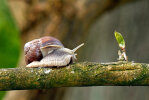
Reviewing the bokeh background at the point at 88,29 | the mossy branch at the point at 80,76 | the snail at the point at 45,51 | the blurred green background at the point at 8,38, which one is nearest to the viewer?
the mossy branch at the point at 80,76


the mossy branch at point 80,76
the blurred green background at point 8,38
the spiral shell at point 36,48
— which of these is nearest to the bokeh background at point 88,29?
the spiral shell at point 36,48

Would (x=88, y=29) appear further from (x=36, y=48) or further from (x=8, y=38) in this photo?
(x=8, y=38)

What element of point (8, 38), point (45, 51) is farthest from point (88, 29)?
point (8, 38)

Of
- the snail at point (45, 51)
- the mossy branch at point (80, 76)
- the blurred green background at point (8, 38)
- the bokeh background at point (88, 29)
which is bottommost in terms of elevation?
the mossy branch at point (80, 76)

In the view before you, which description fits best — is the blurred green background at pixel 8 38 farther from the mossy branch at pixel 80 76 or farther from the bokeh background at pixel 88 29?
the mossy branch at pixel 80 76

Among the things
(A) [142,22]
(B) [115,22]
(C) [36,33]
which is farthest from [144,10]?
(C) [36,33]

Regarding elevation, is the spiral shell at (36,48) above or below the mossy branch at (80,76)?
above
